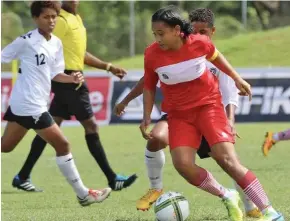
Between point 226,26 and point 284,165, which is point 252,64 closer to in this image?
point 226,26

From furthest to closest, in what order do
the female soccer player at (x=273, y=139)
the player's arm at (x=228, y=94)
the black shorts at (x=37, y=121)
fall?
the female soccer player at (x=273, y=139), the black shorts at (x=37, y=121), the player's arm at (x=228, y=94)

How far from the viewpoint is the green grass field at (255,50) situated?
86.0ft

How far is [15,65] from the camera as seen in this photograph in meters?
23.1

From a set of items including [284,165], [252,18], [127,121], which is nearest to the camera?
[284,165]

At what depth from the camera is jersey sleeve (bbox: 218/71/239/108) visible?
8320mm

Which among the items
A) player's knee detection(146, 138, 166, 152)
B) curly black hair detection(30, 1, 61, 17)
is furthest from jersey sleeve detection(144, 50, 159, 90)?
curly black hair detection(30, 1, 61, 17)

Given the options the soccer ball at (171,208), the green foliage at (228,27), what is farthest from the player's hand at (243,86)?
the green foliage at (228,27)

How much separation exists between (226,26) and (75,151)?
51.1ft

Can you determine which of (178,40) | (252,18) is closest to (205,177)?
(178,40)

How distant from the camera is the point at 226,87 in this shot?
8.40m

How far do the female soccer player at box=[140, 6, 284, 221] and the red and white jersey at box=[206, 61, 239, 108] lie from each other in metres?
0.70

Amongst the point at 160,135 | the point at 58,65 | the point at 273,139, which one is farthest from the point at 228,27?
the point at 160,135

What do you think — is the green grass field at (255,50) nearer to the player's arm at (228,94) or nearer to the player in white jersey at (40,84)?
the player in white jersey at (40,84)

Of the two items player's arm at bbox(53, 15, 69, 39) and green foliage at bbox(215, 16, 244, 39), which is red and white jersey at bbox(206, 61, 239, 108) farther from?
green foliage at bbox(215, 16, 244, 39)
